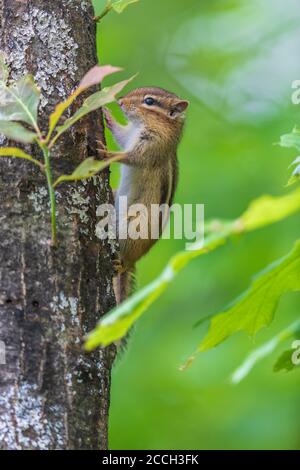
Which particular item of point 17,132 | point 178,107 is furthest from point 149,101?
point 17,132

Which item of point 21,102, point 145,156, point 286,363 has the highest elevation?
point 145,156

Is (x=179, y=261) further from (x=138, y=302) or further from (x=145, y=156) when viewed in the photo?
(x=145, y=156)

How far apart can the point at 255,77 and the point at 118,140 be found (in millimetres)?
2968

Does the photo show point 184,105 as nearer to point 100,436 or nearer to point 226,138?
point 226,138

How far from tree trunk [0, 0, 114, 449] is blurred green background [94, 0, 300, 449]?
3.05 m

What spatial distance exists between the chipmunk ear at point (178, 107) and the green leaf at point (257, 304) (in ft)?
8.27

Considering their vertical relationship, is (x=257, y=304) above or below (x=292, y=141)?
below

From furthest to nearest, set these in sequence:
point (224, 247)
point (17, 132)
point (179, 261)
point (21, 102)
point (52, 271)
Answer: point (224, 247) < point (52, 271) < point (21, 102) < point (17, 132) < point (179, 261)

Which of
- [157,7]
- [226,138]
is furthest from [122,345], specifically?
[157,7]

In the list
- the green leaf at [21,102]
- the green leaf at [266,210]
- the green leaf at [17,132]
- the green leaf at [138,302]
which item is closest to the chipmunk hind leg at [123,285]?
the green leaf at [21,102]

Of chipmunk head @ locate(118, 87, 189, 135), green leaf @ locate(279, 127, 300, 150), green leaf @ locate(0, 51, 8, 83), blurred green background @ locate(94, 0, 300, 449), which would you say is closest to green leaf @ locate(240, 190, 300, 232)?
green leaf @ locate(279, 127, 300, 150)

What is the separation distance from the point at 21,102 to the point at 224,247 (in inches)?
152

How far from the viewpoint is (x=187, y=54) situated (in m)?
7.55

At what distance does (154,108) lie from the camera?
450 centimetres
